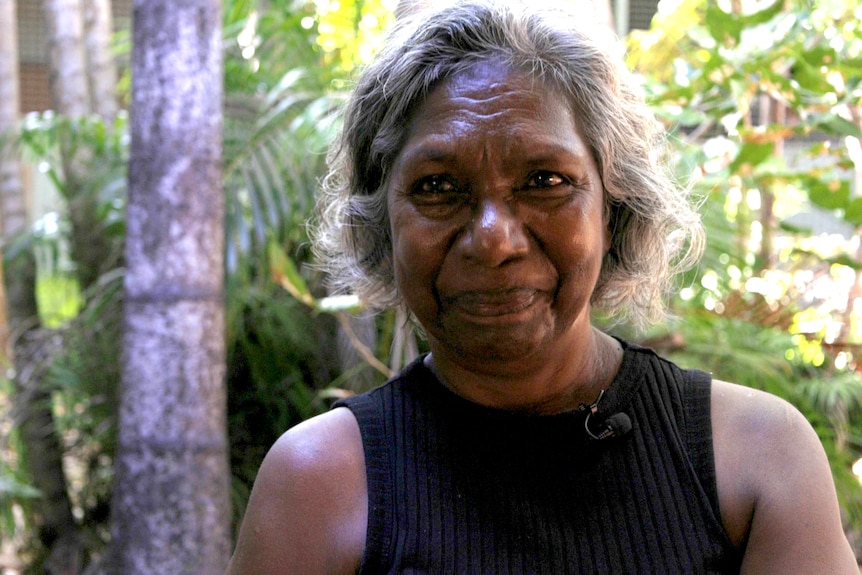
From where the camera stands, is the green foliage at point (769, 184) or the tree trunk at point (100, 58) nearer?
the green foliage at point (769, 184)

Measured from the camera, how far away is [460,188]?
1407 millimetres

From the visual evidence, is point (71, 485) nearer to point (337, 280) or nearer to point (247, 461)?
point (247, 461)

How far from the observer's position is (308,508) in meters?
1.42

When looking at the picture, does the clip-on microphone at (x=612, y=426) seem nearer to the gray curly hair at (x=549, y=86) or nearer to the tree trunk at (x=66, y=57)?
the gray curly hair at (x=549, y=86)

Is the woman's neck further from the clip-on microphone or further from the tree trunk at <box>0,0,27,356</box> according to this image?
the tree trunk at <box>0,0,27,356</box>

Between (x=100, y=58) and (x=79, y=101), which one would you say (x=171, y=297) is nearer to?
(x=79, y=101)

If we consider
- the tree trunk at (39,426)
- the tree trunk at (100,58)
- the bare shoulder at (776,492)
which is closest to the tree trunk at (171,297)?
the tree trunk at (39,426)

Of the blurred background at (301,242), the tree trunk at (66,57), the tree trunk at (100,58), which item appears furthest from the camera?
the tree trunk at (100,58)

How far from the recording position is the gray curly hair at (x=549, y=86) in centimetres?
146

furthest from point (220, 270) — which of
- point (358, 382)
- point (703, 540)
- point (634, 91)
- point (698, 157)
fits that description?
point (703, 540)

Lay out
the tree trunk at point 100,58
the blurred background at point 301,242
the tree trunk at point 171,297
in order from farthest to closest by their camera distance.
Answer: the tree trunk at point 100,58
the tree trunk at point 171,297
the blurred background at point 301,242

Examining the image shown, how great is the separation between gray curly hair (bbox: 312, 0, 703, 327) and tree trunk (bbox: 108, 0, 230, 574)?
4.49ft

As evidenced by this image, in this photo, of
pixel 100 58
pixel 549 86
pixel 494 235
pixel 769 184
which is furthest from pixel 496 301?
pixel 100 58

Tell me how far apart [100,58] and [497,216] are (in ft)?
14.8
